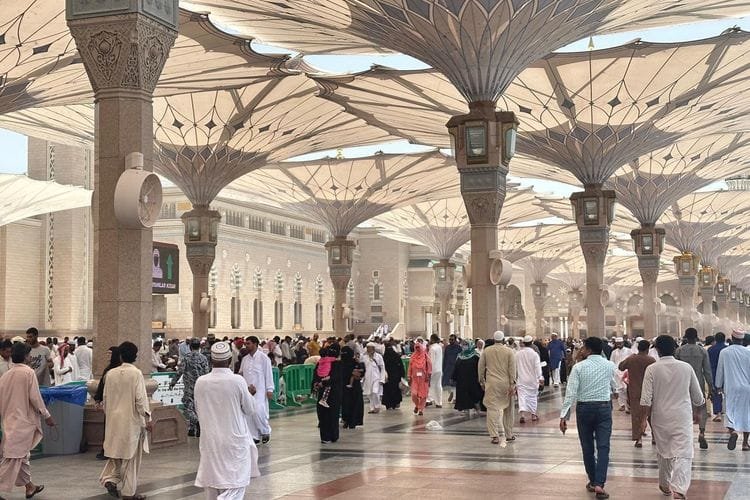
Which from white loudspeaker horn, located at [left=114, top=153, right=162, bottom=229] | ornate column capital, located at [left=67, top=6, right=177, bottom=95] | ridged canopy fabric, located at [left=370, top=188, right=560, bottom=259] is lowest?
white loudspeaker horn, located at [left=114, top=153, right=162, bottom=229]

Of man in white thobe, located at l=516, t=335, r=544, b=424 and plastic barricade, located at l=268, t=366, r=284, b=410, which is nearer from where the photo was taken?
man in white thobe, located at l=516, t=335, r=544, b=424

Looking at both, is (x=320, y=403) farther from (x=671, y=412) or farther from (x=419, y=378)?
(x=671, y=412)

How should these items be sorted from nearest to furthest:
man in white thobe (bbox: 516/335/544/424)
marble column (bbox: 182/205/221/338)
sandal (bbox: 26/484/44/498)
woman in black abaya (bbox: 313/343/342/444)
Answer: sandal (bbox: 26/484/44/498) < woman in black abaya (bbox: 313/343/342/444) < man in white thobe (bbox: 516/335/544/424) < marble column (bbox: 182/205/221/338)

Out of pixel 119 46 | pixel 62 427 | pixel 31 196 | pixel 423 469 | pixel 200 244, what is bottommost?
pixel 423 469

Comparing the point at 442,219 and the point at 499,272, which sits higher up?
the point at 442,219

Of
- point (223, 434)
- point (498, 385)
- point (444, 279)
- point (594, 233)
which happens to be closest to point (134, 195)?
point (223, 434)

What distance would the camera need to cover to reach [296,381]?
61.5 feet

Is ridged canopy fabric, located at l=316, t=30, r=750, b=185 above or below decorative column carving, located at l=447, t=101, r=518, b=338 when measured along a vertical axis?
above

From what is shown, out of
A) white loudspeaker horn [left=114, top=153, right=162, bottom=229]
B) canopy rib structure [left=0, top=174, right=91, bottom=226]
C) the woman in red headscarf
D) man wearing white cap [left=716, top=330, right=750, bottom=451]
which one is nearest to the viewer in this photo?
white loudspeaker horn [left=114, top=153, right=162, bottom=229]

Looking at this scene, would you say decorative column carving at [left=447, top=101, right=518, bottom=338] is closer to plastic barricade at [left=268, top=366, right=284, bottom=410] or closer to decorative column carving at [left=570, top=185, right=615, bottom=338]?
plastic barricade at [left=268, top=366, right=284, bottom=410]

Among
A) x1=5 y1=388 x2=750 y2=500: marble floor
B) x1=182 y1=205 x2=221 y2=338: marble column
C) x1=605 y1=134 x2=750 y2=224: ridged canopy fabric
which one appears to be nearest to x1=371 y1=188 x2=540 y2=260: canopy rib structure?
x1=605 y1=134 x2=750 y2=224: ridged canopy fabric

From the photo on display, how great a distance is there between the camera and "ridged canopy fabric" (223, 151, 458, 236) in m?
31.7

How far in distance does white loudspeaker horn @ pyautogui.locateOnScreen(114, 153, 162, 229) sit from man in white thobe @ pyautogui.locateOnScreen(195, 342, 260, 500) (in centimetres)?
282

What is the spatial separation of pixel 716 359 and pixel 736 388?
8.72 ft
